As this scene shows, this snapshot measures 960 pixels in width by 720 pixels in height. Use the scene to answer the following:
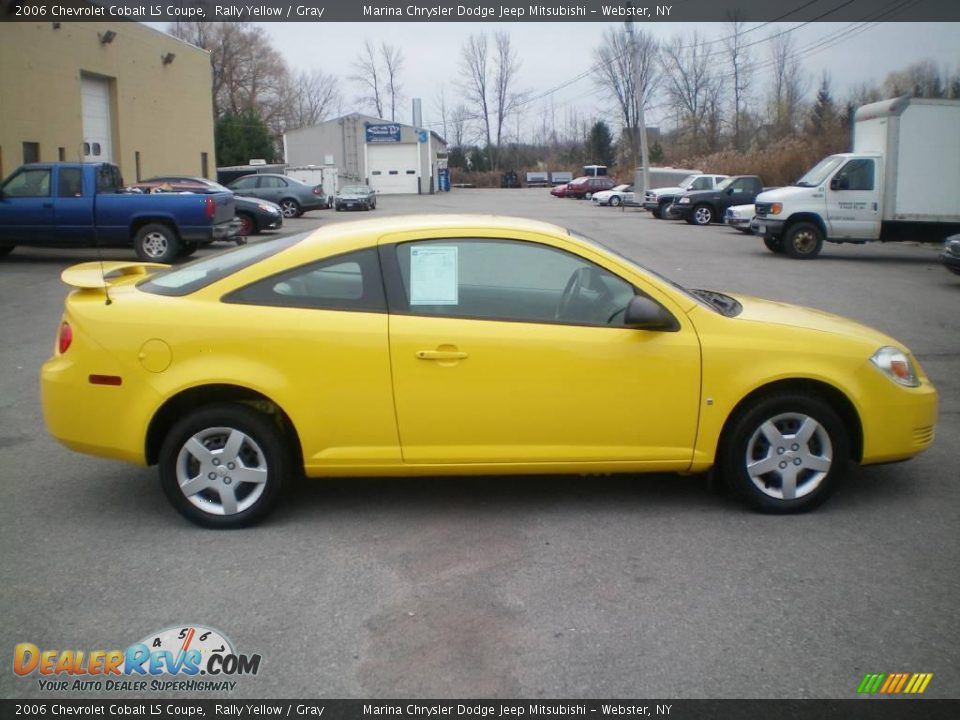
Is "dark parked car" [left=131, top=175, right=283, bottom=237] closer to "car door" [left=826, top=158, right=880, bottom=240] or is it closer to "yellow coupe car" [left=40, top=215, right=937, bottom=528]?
"car door" [left=826, top=158, right=880, bottom=240]

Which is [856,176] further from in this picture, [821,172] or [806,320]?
[806,320]

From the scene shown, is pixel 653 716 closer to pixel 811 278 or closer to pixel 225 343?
pixel 225 343

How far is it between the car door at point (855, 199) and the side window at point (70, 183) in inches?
582

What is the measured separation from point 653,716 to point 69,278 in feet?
12.3

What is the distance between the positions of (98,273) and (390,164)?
228 ft

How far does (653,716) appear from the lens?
315 centimetres

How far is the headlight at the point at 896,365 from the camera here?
16.1 feet

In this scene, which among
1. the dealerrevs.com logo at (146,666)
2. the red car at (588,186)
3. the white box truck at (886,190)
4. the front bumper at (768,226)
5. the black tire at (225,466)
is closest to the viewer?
the dealerrevs.com logo at (146,666)

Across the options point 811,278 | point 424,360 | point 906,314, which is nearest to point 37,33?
point 811,278

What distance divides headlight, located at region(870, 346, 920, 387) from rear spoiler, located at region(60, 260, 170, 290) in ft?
13.6

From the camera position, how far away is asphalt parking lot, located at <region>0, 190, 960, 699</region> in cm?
341

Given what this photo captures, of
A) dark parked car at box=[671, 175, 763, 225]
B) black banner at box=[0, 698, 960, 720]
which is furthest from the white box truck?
black banner at box=[0, 698, 960, 720]

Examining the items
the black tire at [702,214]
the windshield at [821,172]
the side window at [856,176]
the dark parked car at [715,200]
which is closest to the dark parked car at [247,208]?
the windshield at [821,172]

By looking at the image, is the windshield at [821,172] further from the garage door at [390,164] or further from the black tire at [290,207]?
the garage door at [390,164]
